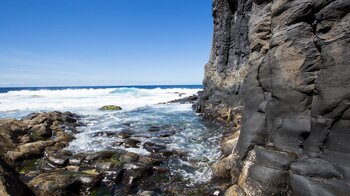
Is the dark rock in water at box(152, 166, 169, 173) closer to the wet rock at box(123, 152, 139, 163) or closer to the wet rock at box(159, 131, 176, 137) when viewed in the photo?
the wet rock at box(123, 152, 139, 163)

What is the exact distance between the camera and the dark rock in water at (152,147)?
44.5ft

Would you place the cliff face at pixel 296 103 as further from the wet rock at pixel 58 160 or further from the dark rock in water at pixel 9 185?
the wet rock at pixel 58 160

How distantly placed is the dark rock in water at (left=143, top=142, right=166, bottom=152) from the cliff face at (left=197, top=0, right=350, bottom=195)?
16.2ft

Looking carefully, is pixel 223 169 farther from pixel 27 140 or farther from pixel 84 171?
pixel 27 140

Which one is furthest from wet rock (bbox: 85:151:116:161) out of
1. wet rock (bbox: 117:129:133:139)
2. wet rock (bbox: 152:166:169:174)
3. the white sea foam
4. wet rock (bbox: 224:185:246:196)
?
the white sea foam

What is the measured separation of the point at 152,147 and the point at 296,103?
843 cm

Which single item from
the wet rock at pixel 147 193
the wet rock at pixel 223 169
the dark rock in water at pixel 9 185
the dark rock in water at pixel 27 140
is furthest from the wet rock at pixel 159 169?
the dark rock in water at pixel 27 140

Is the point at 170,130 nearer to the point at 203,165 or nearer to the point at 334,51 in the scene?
the point at 203,165

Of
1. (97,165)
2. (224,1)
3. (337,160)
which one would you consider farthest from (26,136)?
(224,1)

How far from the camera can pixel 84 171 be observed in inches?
403

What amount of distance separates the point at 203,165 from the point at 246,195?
3.85 m

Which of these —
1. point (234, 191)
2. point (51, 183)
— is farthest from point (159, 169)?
point (51, 183)

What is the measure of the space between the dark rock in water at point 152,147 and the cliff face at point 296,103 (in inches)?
194

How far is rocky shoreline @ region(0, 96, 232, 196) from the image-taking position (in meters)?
8.27
